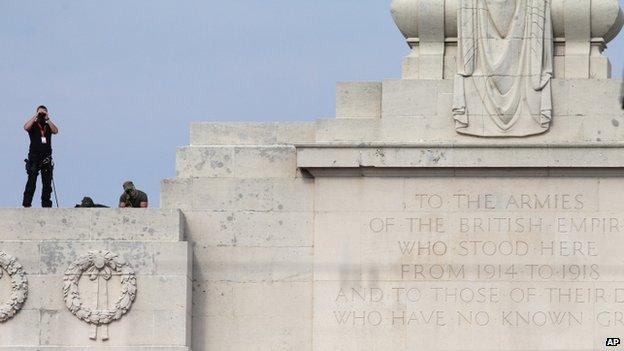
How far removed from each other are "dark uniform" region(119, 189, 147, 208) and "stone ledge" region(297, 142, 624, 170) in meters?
2.73

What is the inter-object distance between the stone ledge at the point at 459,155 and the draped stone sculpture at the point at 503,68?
1.07 feet

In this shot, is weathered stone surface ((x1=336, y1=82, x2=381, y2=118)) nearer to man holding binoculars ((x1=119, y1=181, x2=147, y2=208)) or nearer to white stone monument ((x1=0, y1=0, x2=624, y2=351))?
white stone monument ((x1=0, y1=0, x2=624, y2=351))

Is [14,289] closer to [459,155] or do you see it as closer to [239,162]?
[239,162]

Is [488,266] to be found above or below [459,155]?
below

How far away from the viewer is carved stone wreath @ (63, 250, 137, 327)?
60.7 m

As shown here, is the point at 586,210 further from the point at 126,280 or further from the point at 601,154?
the point at 126,280

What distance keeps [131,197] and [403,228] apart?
449cm

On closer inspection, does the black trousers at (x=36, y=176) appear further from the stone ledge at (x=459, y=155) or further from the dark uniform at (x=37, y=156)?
the stone ledge at (x=459, y=155)

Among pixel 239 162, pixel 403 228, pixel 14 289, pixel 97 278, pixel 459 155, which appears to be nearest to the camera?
pixel 14 289

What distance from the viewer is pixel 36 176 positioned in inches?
2429

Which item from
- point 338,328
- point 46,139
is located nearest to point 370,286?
point 338,328

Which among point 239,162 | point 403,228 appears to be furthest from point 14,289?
point 403,228

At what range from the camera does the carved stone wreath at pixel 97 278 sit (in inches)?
2388

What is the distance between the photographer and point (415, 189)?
2414 inches
